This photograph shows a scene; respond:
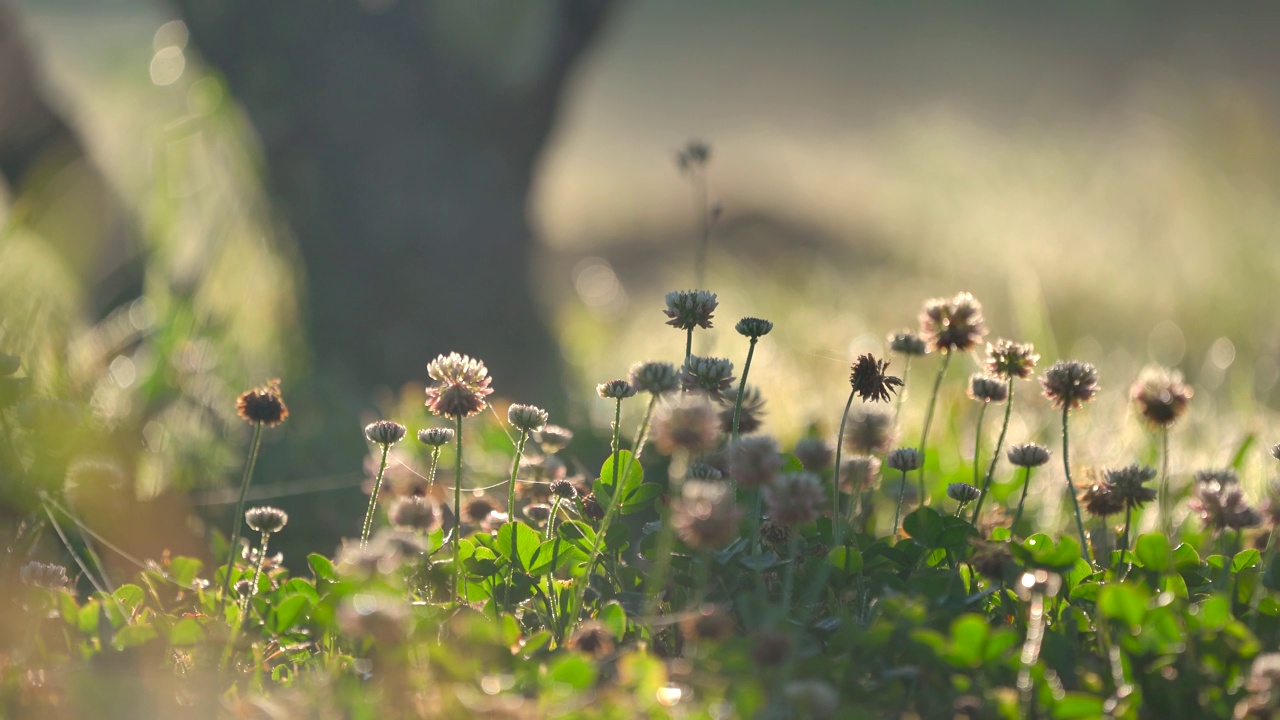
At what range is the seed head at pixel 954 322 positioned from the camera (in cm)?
156

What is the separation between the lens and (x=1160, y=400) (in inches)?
59.5

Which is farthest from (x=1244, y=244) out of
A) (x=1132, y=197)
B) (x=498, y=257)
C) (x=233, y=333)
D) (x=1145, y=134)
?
(x=233, y=333)

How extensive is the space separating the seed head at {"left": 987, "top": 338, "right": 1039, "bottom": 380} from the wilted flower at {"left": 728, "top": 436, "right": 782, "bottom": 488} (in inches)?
18.7

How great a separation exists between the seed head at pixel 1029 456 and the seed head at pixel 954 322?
0.16 metres

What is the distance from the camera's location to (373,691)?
3.96 feet

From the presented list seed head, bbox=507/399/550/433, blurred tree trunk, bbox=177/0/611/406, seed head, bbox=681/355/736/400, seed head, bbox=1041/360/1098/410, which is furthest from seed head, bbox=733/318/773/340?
blurred tree trunk, bbox=177/0/611/406

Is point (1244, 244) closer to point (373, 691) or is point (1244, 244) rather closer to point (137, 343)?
point (137, 343)

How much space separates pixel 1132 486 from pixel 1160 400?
0.15 m

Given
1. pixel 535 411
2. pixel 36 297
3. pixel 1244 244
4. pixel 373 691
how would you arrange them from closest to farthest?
pixel 373 691 < pixel 535 411 < pixel 36 297 < pixel 1244 244

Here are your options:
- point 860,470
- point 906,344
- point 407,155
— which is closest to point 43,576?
point 860,470

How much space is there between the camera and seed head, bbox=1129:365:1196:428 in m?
1.51

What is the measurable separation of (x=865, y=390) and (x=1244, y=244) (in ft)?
16.3

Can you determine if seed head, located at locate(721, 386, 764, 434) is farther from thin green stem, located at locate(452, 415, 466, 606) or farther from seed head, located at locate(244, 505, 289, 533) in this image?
seed head, located at locate(244, 505, 289, 533)

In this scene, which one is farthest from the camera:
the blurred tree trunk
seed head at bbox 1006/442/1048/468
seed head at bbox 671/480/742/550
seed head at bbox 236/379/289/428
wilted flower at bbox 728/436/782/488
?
the blurred tree trunk
